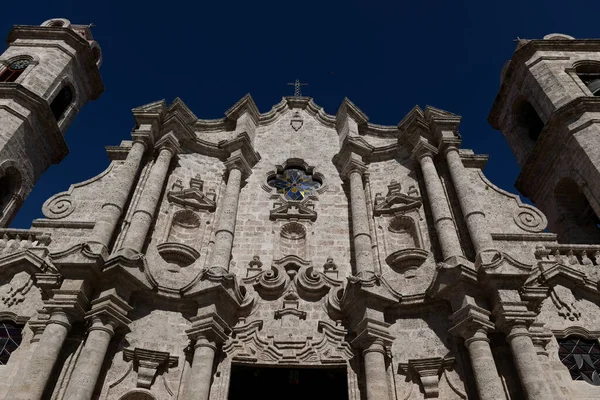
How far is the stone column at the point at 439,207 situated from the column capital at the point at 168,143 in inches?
274

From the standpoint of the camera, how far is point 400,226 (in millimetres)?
13625

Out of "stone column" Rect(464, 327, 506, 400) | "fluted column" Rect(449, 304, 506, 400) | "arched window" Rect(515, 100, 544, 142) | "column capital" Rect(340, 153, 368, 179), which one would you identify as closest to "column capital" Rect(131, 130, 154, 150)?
"column capital" Rect(340, 153, 368, 179)

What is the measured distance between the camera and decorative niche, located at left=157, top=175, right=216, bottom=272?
517 inches

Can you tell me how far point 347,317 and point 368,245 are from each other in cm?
192

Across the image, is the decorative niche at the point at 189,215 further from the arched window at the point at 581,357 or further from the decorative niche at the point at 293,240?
the arched window at the point at 581,357

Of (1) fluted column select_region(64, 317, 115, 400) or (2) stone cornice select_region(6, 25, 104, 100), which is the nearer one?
(1) fluted column select_region(64, 317, 115, 400)

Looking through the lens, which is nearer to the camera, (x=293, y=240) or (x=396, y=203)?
(x=293, y=240)

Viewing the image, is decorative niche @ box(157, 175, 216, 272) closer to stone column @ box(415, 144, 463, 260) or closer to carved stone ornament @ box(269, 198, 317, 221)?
carved stone ornament @ box(269, 198, 317, 221)

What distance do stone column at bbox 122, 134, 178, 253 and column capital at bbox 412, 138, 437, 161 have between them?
6.96 meters

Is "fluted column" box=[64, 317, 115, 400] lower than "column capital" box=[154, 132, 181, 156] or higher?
lower

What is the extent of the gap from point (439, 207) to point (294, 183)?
4.67 metres

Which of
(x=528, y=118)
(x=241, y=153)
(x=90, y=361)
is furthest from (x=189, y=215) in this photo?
(x=528, y=118)

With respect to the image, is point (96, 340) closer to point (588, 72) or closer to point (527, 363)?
point (527, 363)

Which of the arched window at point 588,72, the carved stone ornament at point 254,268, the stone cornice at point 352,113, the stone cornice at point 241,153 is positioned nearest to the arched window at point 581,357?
the carved stone ornament at point 254,268
